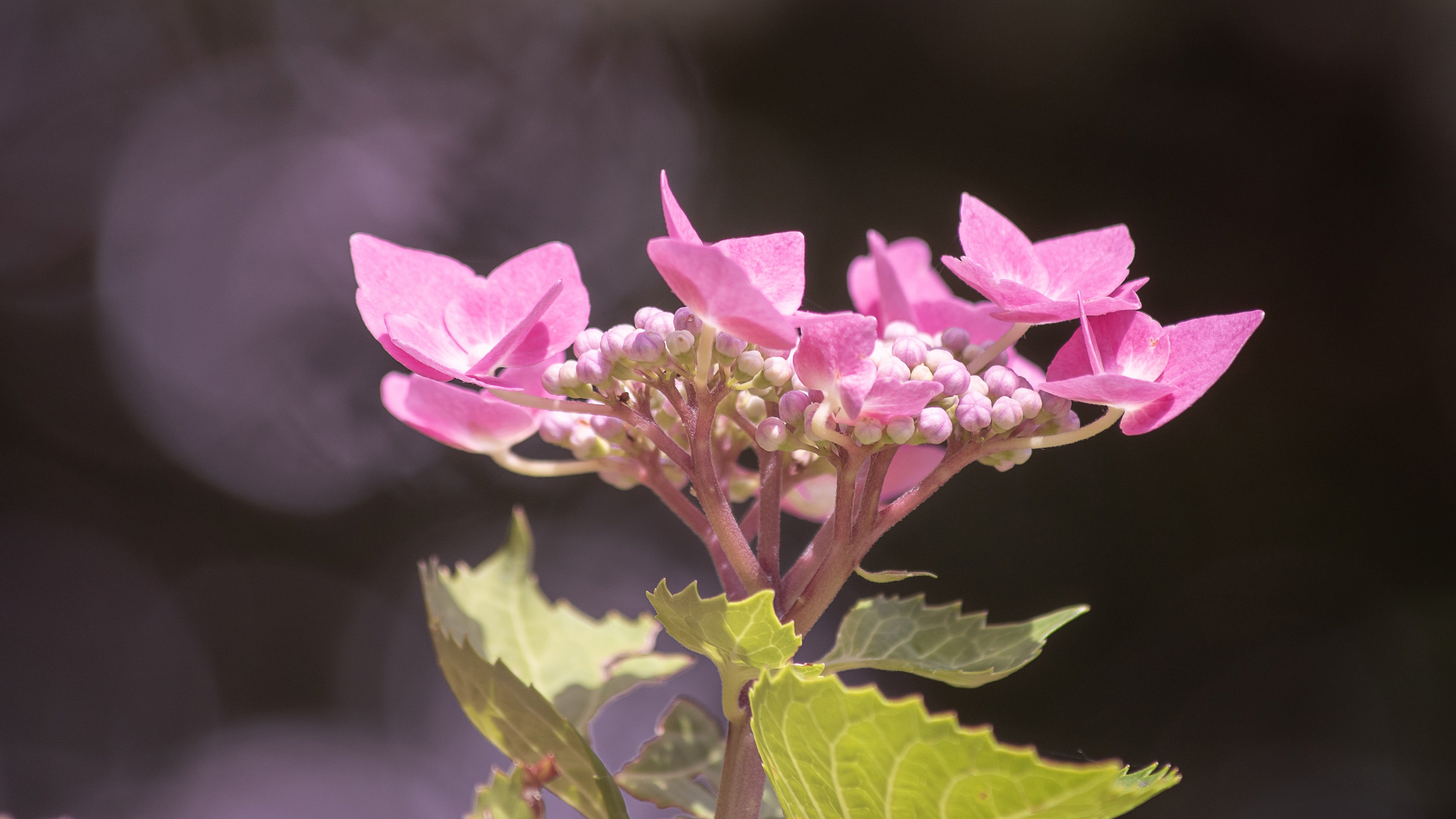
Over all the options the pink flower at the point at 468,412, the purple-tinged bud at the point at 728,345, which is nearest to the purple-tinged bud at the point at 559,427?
the pink flower at the point at 468,412

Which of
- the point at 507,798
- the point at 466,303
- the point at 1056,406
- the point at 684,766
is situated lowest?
the point at 684,766

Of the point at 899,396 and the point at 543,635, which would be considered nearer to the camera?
the point at 899,396

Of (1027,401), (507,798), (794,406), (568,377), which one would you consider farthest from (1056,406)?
(507,798)

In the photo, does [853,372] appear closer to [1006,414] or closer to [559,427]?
[1006,414]

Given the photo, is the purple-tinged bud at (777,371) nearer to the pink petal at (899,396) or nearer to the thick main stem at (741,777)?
the pink petal at (899,396)

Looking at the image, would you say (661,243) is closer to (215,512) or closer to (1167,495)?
(1167,495)

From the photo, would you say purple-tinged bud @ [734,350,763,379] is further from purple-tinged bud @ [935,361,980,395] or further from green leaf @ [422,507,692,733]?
green leaf @ [422,507,692,733]

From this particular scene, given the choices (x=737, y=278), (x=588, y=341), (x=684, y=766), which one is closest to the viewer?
(x=737, y=278)
